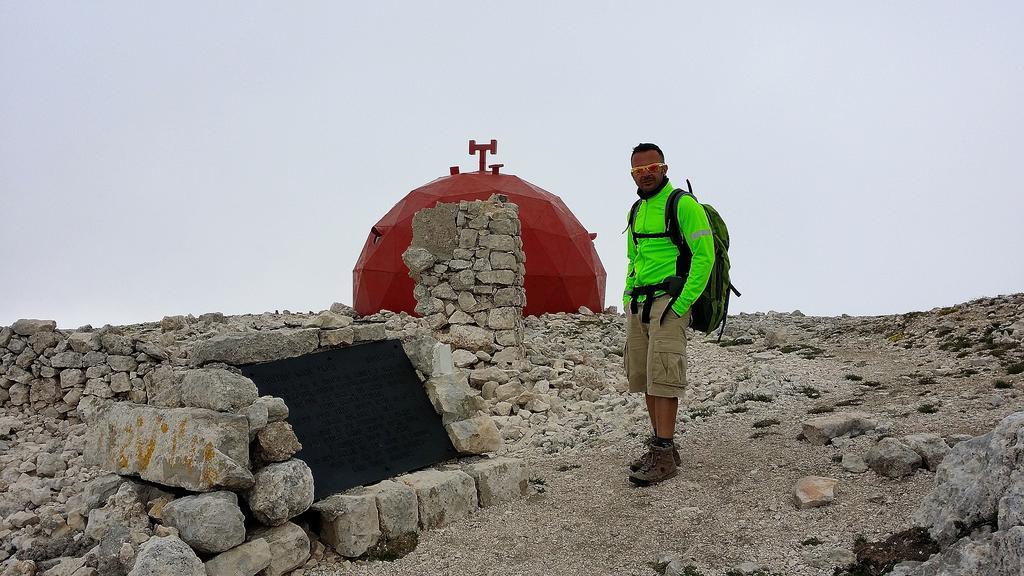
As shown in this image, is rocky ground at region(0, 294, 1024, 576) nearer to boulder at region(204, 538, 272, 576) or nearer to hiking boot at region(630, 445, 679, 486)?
hiking boot at region(630, 445, 679, 486)

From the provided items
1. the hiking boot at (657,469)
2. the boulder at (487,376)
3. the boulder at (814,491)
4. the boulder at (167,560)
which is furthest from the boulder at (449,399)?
the boulder at (487,376)

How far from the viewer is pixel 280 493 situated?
4.45 metres

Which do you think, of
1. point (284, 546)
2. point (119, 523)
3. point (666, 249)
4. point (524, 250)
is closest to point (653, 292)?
point (666, 249)

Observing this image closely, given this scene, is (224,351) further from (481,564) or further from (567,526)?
(567,526)

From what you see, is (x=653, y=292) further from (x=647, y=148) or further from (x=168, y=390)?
(x=168, y=390)

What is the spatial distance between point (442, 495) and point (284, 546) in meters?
1.18

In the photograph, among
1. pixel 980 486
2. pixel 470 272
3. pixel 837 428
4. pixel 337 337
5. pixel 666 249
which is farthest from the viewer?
pixel 470 272

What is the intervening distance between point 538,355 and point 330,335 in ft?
19.4

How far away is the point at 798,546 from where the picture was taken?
4258mm

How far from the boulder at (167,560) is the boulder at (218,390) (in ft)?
2.95

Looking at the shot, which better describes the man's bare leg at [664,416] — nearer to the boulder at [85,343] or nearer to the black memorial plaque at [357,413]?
the black memorial plaque at [357,413]

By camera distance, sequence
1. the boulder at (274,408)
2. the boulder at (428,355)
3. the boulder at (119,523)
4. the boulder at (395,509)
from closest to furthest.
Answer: the boulder at (119,523)
the boulder at (274,408)
the boulder at (395,509)
the boulder at (428,355)

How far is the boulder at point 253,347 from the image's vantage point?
5.11 metres

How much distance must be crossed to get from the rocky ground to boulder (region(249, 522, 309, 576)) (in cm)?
14
